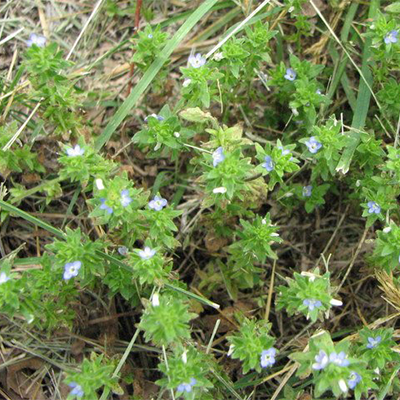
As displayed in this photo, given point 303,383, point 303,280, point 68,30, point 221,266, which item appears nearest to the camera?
point 303,280

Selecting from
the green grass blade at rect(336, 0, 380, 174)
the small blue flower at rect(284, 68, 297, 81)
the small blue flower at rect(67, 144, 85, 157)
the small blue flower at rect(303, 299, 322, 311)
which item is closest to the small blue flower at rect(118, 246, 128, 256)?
the small blue flower at rect(67, 144, 85, 157)

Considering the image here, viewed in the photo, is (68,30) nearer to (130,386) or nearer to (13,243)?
(13,243)

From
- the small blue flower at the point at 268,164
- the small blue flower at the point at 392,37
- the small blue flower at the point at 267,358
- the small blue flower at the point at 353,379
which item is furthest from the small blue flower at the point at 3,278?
the small blue flower at the point at 392,37

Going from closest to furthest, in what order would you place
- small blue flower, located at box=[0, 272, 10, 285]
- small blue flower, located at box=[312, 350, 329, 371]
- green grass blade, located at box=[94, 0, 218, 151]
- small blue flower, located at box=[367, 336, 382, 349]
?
small blue flower, located at box=[312, 350, 329, 371] → small blue flower, located at box=[0, 272, 10, 285] → small blue flower, located at box=[367, 336, 382, 349] → green grass blade, located at box=[94, 0, 218, 151]

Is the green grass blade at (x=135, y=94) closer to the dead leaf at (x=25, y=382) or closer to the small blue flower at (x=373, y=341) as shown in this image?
the dead leaf at (x=25, y=382)

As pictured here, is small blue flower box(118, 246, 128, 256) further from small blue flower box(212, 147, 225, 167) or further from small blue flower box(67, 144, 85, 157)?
small blue flower box(212, 147, 225, 167)

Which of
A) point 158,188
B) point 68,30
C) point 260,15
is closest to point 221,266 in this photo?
point 158,188

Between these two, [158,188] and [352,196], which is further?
[158,188]
